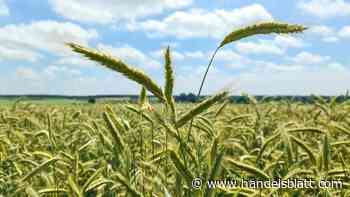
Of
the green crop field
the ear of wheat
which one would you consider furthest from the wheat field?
the ear of wheat

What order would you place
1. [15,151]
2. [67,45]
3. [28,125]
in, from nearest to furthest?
1. [67,45]
2. [15,151]
3. [28,125]

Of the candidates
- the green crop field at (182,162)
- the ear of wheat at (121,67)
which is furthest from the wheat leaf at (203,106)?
the ear of wheat at (121,67)

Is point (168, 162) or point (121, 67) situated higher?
point (121, 67)

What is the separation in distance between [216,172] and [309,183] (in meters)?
1.07

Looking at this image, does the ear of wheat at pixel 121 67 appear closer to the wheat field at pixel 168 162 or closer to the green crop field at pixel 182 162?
the green crop field at pixel 182 162

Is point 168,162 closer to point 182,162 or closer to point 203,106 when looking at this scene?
point 182,162

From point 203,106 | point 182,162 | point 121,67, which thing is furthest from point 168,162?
point 121,67

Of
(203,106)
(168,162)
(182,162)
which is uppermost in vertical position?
(203,106)

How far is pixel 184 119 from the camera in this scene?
5.92ft

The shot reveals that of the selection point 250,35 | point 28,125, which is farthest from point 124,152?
point 28,125

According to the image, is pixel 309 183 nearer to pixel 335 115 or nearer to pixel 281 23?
pixel 281 23

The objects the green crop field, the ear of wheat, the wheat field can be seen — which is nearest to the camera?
the ear of wheat

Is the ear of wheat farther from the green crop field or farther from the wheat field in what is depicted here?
the wheat field

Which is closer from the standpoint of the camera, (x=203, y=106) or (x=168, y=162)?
(x=203, y=106)
